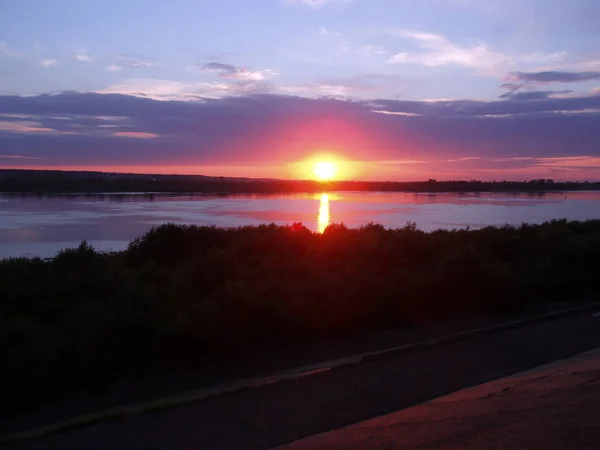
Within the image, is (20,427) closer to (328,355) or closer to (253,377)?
(253,377)

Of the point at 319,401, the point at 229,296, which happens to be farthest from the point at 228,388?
the point at 229,296

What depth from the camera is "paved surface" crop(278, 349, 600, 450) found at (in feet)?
20.8

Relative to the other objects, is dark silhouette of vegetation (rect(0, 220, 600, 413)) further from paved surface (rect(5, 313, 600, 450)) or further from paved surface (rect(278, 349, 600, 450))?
paved surface (rect(278, 349, 600, 450))

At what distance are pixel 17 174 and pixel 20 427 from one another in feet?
366

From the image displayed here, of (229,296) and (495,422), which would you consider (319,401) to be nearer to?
(495,422)

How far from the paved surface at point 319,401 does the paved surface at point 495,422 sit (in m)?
0.37

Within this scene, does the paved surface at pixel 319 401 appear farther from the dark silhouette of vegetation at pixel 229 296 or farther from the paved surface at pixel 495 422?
the dark silhouette of vegetation at pixel 229 296

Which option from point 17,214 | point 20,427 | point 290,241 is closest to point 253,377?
point 20,427

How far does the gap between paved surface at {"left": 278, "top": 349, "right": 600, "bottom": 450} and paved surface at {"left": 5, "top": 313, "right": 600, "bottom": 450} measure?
37cm

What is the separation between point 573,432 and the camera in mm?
6457

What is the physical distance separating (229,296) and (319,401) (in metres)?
3.29

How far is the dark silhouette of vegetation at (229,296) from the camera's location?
862cm

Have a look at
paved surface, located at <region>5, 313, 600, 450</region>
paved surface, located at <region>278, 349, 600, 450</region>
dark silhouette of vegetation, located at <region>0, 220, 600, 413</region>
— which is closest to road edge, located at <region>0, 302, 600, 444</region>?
paved surface, located at <region>5, 313, 600, 450</region>

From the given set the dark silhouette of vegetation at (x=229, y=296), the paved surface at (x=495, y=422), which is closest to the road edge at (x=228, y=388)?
the dark silhouette of vegetation at (x=229, y=296)
